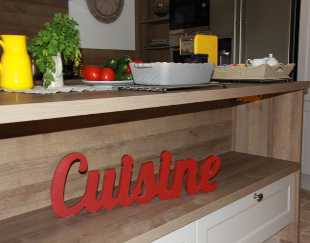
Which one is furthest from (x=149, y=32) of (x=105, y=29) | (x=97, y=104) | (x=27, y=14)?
(x=97, y=104)

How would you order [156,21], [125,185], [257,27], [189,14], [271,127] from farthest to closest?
[156,21] < [189,14] < [257,27] < [271,127] < [125,185]

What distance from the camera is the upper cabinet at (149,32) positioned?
4.78 metres

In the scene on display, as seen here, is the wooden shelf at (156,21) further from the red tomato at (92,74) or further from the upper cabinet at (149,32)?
the red tomato at (92,74)

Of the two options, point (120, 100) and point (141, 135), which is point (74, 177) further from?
point (120, 100)

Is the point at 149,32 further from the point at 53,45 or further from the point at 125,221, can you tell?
the point at 125,221

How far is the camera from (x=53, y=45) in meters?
1.27

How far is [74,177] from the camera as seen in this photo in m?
1.42

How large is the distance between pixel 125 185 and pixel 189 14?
2.88m

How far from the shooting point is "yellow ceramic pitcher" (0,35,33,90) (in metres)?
1.20

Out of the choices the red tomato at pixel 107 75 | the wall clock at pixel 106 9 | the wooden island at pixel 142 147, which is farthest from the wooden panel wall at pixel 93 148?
the wall clock at pixel 106 9

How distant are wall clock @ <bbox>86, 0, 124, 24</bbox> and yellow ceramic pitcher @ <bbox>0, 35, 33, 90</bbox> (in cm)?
323

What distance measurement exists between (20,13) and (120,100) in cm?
308

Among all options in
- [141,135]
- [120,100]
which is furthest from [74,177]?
[120,100]

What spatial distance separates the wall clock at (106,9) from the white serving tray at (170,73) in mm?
3138
